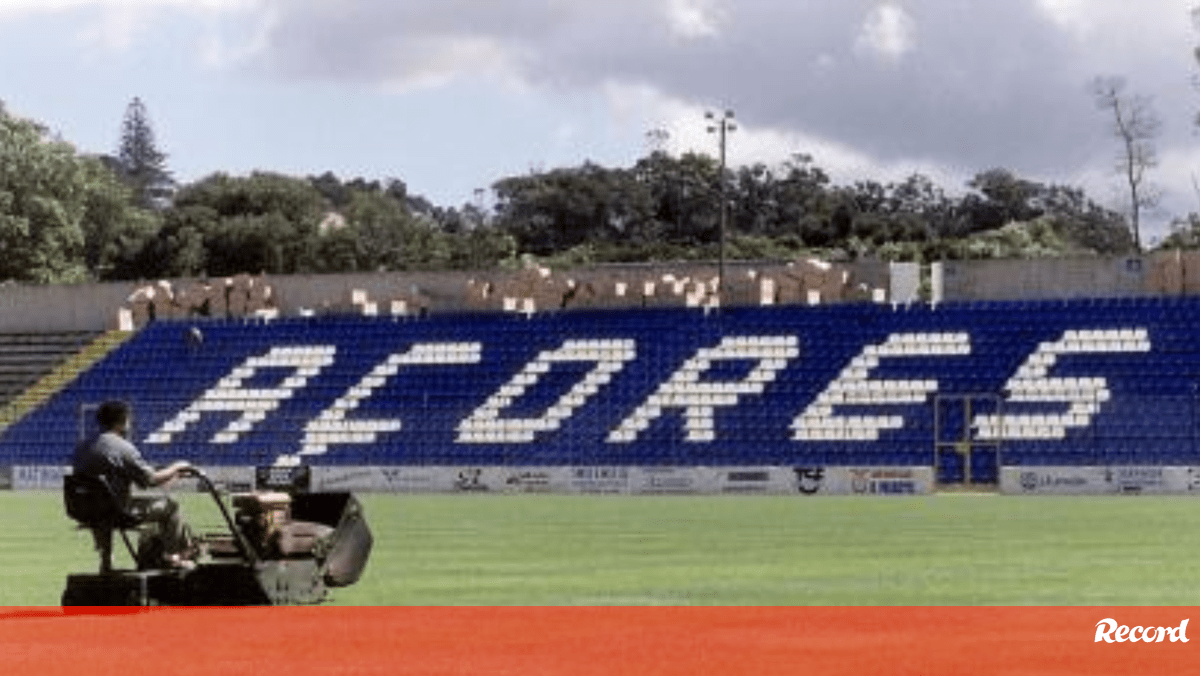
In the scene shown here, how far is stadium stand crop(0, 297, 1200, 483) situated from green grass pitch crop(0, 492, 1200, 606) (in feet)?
43.4

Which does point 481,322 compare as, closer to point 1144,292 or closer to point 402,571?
point 1144,292

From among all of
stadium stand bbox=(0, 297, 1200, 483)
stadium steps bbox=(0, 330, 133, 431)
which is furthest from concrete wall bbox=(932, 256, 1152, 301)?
stadium steps bbox=(0, 330, 133, 431)

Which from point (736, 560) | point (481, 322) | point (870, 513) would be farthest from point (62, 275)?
point (736, 560)

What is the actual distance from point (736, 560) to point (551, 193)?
12328 cm

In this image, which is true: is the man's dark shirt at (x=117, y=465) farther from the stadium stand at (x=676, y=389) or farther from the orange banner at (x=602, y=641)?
the stadium stand at (x=676, y=389)

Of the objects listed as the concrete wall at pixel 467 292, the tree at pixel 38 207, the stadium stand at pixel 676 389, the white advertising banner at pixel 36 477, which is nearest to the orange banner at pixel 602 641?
the stadium stand at pixel 676 389

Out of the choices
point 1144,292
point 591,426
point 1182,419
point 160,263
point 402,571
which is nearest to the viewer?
point 402,571

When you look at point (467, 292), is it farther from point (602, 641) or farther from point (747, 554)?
point (602, 641)

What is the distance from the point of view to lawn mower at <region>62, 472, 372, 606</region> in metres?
18.5

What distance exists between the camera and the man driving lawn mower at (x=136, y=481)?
1828cm

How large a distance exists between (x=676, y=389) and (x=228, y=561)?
4968cm

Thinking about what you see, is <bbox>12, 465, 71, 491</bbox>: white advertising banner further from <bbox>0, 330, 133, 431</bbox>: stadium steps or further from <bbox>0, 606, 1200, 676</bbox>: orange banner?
<bbox>0, 606, 1200, 676</bbox>: orange banner

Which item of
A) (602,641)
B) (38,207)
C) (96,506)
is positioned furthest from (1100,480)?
(38,207)

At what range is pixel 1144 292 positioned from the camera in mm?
73438
